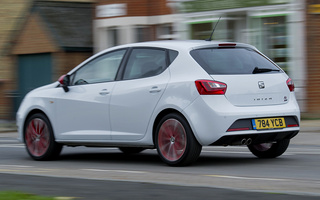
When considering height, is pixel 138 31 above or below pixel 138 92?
above

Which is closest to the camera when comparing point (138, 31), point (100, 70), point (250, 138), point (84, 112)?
point (250, 138)

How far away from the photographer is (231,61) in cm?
902

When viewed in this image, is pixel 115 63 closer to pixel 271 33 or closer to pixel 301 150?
pixel 301 150

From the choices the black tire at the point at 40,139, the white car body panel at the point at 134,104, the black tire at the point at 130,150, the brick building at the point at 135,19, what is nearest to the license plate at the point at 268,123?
the white car body panel at the point at 134,104

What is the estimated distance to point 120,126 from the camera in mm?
9555

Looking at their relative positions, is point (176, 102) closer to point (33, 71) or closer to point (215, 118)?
point (215, 118)

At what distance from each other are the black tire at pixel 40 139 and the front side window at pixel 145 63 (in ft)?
5.37

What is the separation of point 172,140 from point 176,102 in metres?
0.48

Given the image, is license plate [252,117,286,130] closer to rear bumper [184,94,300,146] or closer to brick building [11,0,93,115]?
rear bumper [184,94,300,146]

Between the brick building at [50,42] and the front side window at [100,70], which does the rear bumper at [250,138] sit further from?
the brick building at [50,42]

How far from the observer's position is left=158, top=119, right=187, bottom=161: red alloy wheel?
28.7 feet

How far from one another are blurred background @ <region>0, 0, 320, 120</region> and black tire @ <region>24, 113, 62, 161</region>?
985 cm

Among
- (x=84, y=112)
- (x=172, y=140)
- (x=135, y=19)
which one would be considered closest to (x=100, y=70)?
(x=84, y=112)

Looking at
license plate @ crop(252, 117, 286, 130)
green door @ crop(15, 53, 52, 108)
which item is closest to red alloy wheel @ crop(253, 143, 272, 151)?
license plate @ crop(252, 117, 286, 130)
